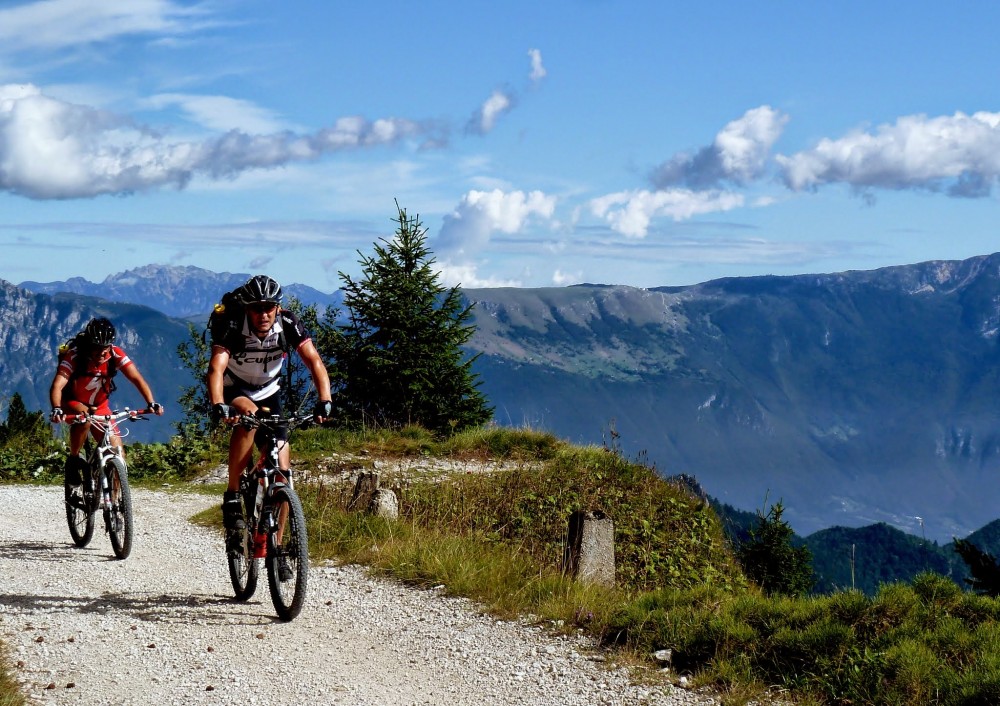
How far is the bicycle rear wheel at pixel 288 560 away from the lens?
714cm

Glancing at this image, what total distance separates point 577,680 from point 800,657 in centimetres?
138

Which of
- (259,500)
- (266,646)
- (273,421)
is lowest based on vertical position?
(266,646)

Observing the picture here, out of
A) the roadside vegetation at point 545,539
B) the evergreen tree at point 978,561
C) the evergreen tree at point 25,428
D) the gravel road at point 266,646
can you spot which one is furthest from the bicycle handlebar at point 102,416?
the evergreen tree at point 978,561

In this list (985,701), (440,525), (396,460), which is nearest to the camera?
(985,701)

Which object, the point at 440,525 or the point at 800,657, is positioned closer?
the point at 800,657

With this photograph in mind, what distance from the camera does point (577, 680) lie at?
638cm

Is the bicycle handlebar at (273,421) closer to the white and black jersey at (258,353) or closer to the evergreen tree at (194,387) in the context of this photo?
the white and black jersey at (258,353)

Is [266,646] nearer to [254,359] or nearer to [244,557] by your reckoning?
[244,557]

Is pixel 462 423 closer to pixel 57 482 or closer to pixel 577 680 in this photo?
pixel 57 482

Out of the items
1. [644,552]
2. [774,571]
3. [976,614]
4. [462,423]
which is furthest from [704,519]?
[774,571]

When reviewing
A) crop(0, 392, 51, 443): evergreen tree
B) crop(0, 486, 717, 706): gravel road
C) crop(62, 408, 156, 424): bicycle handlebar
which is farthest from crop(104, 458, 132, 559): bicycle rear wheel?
crop(0, 392, 51, 443): evergreen tree

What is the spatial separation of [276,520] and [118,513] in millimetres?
3188

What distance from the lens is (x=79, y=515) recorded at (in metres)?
10.5

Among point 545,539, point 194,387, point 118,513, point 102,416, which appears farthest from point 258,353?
point 194,387
